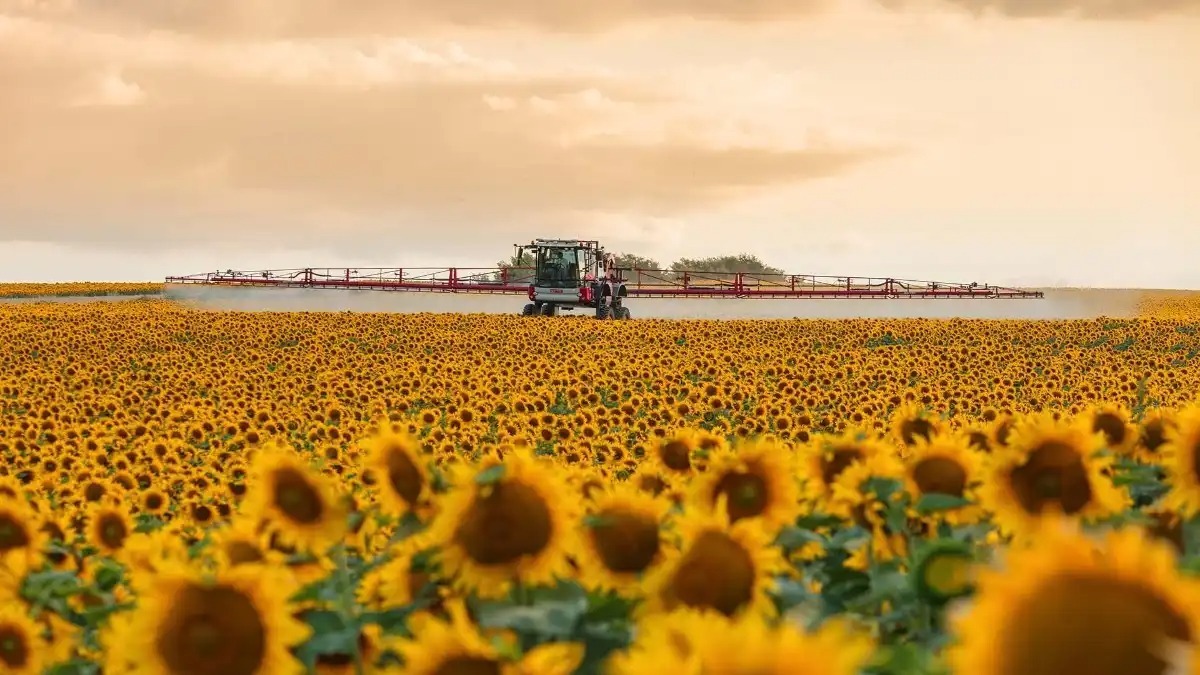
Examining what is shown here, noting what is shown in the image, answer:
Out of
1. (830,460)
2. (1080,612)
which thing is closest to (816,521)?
(830,460)

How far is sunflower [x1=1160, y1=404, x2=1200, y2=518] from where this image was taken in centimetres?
330

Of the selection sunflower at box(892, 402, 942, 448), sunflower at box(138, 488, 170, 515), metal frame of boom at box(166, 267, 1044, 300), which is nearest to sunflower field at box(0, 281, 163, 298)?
metal frame of boom at box(166, 267, 1044, 300)

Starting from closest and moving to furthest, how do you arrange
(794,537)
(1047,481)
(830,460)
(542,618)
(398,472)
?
1. (542,618)
2. (794,537)
3. (398,472)
4. (1047,481)
5. (830,460)

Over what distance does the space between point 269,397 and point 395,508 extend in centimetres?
1275

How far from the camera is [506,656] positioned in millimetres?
1856

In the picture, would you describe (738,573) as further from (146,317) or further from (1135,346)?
(146,317)

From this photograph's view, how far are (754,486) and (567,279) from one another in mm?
37864

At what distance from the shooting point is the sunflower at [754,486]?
3.39 m

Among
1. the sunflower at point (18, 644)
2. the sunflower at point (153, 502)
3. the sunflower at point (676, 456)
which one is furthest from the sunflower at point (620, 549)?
the sunflower at point (153, 502)

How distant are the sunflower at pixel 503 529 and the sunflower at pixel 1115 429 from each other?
2698 millimetres

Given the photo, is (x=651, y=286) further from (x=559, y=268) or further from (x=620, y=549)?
(x=620, y=549)

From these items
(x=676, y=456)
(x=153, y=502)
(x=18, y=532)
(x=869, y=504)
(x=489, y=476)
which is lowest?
(x=153, y=502)

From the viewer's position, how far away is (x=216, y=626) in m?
2.41

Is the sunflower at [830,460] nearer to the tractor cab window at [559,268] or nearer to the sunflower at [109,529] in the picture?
the sunflower at [109,529]
